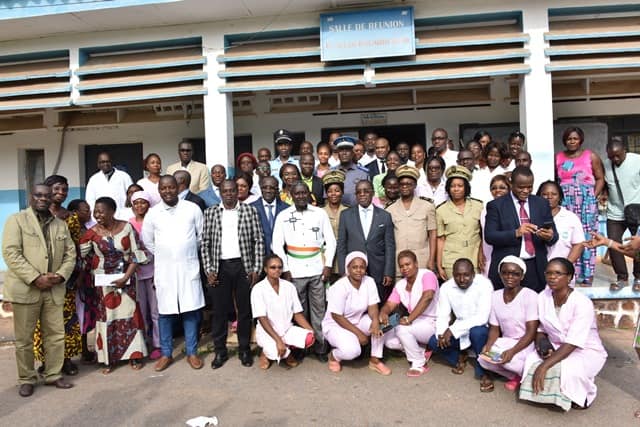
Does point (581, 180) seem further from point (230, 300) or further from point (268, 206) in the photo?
point (230, 300)

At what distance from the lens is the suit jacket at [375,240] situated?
176 inches

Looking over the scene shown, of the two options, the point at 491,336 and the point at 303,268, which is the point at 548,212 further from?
→ the point at 303,268

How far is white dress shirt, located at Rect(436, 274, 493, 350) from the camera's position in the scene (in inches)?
161

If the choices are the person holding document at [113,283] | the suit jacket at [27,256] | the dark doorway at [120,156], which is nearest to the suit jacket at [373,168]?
the person holding document at [113,283]

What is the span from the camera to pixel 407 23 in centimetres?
588

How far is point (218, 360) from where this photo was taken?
4.50 m

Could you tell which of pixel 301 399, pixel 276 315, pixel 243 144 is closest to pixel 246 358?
pixel 276 315

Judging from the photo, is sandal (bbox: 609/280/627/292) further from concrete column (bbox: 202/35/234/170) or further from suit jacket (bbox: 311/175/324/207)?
concrete column (bbox: 202/35/234/170)

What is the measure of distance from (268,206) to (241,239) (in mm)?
514

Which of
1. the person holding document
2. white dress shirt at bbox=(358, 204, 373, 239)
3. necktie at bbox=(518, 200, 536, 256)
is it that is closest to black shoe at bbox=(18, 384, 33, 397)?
the person holding document

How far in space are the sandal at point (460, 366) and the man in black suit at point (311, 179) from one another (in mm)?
2077

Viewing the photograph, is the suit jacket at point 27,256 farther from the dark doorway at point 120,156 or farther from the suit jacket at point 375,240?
the dark doorway at point 120,156

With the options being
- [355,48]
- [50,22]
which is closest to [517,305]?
[355,48]

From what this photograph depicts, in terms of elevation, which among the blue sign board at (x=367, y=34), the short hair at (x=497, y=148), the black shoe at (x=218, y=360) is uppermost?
the blue sign board at (x=367, y=34)
